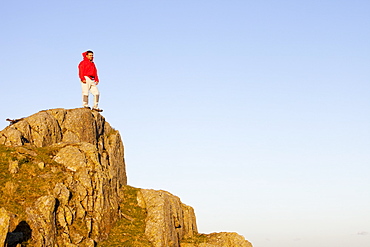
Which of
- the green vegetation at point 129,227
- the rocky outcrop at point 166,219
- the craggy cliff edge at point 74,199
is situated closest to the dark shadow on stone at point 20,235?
the craggy cliff edge at point 74,199

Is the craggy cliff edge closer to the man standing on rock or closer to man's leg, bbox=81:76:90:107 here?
man's leg, bbox=81:76:90:107

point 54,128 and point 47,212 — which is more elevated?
point 54,128

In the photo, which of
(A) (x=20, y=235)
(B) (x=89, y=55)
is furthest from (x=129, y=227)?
(B) (x=89, y=55)

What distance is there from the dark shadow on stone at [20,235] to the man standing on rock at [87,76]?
18.9 m

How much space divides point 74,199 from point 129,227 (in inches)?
187

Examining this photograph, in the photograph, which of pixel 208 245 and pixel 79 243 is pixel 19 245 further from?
pixel 208 245

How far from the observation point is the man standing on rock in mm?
42000

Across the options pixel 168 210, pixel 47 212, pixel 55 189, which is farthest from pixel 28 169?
pixel 168 210

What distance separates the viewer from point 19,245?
23438 mm

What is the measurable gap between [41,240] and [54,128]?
15.0m

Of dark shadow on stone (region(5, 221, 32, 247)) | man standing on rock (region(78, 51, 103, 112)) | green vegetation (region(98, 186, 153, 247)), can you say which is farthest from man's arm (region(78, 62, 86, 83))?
dark shadow on stone (region(5, 221, 32, 247))

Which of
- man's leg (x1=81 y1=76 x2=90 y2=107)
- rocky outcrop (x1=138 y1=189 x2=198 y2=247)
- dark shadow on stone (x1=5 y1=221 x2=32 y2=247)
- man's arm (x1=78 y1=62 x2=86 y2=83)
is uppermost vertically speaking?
man's arm (x1=78 y1=62 x2=86 y2=83)

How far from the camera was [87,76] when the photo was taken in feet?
138

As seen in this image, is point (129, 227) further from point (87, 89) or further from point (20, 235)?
point (87, 89)
